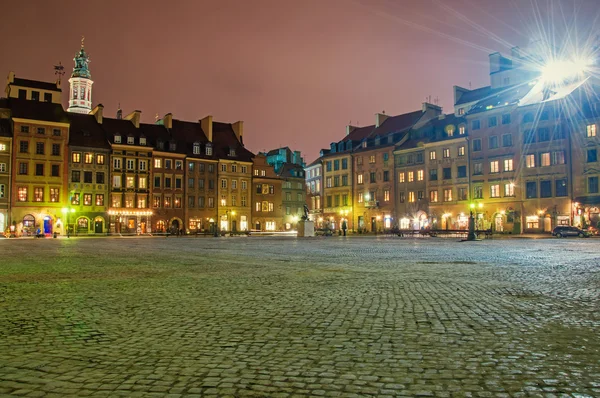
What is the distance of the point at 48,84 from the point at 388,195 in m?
50.1

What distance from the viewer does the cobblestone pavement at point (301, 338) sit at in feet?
14.4

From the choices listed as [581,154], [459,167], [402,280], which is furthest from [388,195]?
[402,280]

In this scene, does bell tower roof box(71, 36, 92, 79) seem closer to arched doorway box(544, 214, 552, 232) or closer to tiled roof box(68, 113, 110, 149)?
tiled roof box(68, 113, 110, 149)

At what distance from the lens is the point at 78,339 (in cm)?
602

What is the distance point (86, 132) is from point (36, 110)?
21.3ft

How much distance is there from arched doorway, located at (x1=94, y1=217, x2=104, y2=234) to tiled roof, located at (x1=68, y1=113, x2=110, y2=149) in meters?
9.65

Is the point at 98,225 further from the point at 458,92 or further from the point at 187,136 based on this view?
the point at 458,92

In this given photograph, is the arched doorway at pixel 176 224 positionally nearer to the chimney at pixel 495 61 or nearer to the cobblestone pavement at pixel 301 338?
the chimney at pixel 495 61

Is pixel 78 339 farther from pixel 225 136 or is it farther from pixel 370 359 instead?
pixel 225 136

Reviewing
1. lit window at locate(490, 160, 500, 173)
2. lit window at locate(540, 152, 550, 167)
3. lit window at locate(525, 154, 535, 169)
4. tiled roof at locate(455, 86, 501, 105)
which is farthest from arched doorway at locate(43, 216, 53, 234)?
lit window at locate(540, 152, 550, 167)

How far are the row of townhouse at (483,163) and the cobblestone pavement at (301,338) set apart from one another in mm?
36969

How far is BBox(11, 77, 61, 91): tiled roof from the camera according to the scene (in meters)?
70.9

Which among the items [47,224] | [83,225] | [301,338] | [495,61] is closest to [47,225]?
[47,224]

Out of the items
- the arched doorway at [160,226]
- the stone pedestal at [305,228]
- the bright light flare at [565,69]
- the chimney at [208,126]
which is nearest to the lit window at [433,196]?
the bright light flare at [565,69]
